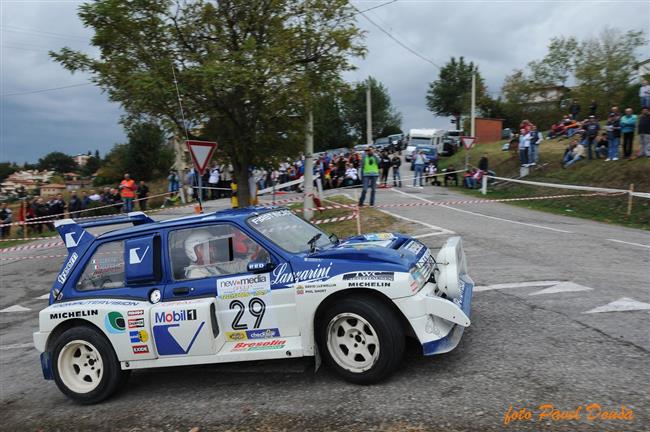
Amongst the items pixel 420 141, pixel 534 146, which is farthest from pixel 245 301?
pixel 420 141

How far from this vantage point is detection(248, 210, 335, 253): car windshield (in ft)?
17.3

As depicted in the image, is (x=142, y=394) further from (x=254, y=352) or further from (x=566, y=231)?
(x=566, y=231)

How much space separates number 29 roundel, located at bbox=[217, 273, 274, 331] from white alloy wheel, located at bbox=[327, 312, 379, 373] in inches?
24.8

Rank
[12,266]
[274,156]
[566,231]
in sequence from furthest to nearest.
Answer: [12,266] → [274,156] → [566,231]

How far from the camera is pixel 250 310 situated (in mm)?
4984

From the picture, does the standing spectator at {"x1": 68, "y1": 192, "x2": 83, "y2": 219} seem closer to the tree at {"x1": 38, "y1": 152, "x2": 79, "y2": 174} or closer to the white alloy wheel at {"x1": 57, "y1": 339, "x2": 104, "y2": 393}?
the white alloy wheel at {"x1": 57, "y1": 339, "x2": 104, "y2": 393}

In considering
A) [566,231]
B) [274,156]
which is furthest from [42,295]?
[566,231]

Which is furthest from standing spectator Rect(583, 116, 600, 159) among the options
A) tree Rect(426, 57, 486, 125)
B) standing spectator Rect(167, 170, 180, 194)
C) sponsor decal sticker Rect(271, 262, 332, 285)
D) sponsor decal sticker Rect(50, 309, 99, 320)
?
tree Rect(426, 57, 486, 125)

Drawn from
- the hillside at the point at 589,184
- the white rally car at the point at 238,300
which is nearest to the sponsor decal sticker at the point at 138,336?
the white rally car at the point at 238,300

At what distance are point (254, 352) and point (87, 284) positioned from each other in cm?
207

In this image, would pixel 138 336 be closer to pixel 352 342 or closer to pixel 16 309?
pixel 352 342

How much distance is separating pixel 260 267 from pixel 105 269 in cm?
187

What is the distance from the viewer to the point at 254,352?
496 centimetres

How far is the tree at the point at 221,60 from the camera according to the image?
11.2m
